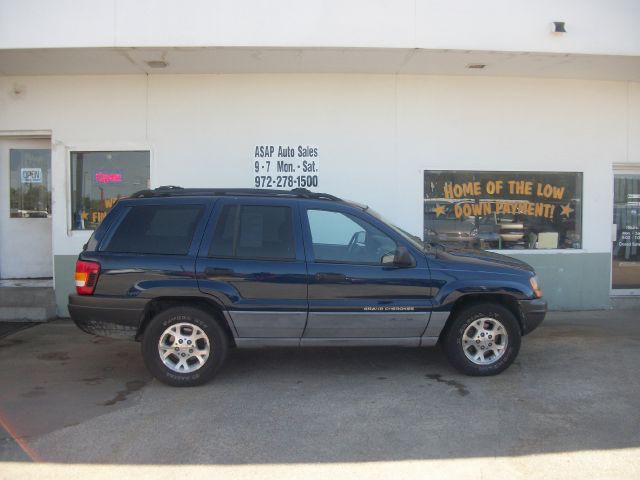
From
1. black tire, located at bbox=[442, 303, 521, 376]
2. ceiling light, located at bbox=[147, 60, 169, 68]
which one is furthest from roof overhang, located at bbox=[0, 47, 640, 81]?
black tire, located at bbox=[442, 303, 521, 376]

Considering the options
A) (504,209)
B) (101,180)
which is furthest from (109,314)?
(504,209)

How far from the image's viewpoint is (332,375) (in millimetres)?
5730

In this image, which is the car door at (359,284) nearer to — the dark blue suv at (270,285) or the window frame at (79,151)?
the dark blue suv at (270,285)

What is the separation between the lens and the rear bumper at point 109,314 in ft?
17.2

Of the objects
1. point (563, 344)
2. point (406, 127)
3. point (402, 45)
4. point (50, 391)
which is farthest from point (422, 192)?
point (50, 391)

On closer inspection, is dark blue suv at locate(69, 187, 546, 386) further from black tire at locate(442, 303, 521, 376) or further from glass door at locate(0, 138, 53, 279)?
glass door at locate(0, 138, 53, 279)

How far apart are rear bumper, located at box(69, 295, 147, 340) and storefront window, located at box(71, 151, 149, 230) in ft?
12.0

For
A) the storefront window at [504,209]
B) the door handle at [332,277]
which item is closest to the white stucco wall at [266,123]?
the storefront window at [504,209]

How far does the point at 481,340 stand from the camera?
18.2 feet

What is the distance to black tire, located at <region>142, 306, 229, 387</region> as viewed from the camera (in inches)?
208

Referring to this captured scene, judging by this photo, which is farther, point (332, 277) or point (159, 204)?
point (159, 204)

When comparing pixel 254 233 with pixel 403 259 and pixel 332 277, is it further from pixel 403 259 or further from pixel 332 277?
pixel 403 259

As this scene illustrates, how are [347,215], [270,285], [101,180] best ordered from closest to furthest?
[270,285] < [347,215] < [101,180]

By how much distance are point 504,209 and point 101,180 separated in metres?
6.45
